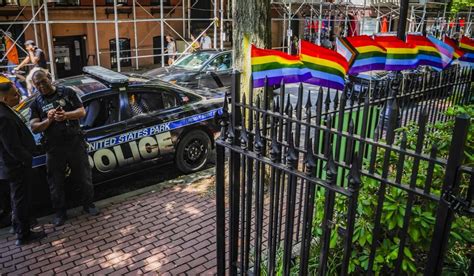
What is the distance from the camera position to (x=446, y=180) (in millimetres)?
2188

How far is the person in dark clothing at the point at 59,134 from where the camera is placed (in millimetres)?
5258

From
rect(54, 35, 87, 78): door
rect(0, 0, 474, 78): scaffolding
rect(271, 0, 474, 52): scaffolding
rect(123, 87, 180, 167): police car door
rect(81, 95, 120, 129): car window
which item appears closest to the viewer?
rect(81, 95, 120, 129): car window

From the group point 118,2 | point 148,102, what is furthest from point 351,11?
point 148,102

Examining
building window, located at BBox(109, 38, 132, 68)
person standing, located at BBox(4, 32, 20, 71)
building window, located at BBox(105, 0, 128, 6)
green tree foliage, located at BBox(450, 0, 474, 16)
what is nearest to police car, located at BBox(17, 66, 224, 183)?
person standing, located at BBox(4, 32, 20, 71)

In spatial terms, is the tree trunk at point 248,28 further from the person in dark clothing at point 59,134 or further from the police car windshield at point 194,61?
the police car windshield at point 194,61

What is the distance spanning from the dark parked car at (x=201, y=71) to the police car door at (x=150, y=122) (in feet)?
16.3

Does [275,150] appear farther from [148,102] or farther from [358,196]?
[148,102]

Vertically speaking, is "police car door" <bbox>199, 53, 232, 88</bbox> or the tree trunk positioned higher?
the tree trunk

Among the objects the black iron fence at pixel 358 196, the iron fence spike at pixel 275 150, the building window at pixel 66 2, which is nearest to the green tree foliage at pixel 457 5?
the building window at pixel 66 2

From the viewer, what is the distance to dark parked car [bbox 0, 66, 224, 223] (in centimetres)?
622

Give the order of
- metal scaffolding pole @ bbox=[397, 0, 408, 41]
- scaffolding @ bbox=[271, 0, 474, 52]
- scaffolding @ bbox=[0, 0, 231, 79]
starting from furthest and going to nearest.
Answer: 1. scaffolding @ bbox=[271, 0, 474, 52]
2. scaffolding @ bbox=[0, 0, 231, 79]
3. metal scaffolding pole @ bbox=[397, 0, 408, 41]

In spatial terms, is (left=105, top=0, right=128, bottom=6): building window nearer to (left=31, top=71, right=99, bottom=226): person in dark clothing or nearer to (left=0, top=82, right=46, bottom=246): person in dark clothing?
(left=31, top=71, right=99, bottom=226): person in dark clothing

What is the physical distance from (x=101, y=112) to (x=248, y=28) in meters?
2.53

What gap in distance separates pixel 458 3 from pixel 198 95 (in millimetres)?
31806
